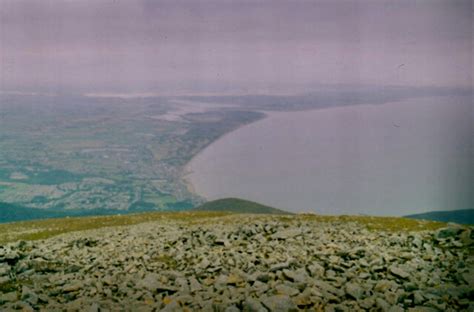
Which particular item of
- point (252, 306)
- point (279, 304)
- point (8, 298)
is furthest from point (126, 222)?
point (279, 304)

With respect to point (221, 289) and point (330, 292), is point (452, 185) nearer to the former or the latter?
point (330, 292)

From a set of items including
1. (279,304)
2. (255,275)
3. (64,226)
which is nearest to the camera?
(279,304)

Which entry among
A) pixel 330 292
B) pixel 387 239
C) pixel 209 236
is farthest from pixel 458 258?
pixel 209 236

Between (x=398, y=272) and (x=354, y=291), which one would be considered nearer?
(x=354, y=291)

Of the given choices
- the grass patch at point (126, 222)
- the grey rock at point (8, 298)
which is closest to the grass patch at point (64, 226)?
the grass patch at point (126, 222)

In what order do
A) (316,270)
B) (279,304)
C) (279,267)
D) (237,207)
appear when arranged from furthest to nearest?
(237,207) → (279,267) → (316,270) → (279,304)

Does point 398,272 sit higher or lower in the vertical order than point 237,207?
higher

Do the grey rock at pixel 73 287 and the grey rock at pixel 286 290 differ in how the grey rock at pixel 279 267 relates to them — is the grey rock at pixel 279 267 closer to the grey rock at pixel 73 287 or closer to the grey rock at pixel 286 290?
the grey rock at pixel 286 290

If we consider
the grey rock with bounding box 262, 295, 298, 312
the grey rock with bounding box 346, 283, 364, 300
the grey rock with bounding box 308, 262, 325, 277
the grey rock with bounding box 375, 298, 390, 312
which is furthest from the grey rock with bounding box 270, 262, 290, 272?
the grey rock with bounding box 375, 298, 390, 312

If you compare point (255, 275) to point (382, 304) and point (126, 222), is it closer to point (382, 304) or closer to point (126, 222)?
point (382, 304)
